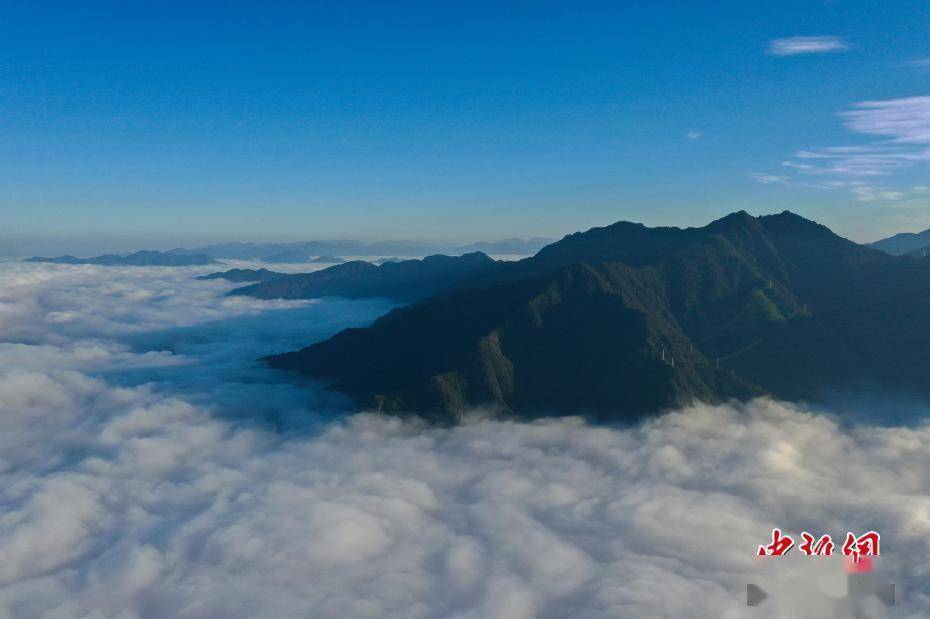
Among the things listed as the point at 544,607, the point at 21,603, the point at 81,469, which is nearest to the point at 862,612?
the point at 544,607

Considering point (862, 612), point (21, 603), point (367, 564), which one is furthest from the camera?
point (367, 564)

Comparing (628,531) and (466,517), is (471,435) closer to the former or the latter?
(466,517)

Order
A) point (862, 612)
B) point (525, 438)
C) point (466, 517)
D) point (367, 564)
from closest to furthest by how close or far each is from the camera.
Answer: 1. point (862, 612)
2. point (367, 564)
3. point (466, 517)
4. point (525, 438)

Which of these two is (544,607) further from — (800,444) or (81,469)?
(81,469)

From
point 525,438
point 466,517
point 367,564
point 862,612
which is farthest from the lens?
point 525,438

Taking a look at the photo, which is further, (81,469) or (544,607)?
(81,469)

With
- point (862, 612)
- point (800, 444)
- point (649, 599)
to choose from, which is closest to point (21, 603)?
point (649, 599)

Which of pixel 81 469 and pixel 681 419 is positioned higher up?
pixel 681 419

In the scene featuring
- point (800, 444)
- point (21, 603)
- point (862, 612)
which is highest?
point (800, 444)

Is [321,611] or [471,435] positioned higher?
[471,435]
